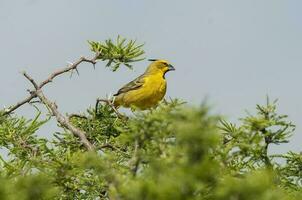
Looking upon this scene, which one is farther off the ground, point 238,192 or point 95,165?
point 95,165

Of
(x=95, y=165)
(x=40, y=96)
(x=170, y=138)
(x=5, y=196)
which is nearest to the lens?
(x=5, y=196)

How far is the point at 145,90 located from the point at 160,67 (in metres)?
1.17

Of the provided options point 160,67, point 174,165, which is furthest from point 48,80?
point 160,67

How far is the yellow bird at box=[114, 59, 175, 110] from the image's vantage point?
12125mm

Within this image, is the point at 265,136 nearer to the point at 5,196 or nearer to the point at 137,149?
the point at 137,149

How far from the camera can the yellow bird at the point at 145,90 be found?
12.1 metres

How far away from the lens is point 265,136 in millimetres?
3939

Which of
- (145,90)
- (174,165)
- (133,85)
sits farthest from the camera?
(133,85)

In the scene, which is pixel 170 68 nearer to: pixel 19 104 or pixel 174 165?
pixel 19 104

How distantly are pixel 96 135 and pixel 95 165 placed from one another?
4.77 metres

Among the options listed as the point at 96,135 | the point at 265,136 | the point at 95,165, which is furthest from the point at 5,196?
the point at 96,135

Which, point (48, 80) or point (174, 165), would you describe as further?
point (48, 80)

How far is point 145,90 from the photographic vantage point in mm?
12289

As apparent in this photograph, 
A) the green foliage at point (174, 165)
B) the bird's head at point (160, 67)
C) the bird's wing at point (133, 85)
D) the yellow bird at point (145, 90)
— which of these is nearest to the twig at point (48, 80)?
the green foliage at point (174, 165)
